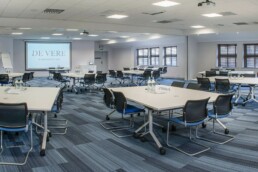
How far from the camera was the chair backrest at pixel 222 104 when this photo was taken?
13.6 ft

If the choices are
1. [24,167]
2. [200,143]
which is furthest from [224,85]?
[24,167]

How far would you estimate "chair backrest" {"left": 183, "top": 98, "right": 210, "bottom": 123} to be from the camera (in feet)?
12.1

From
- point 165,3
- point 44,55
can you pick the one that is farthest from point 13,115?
point 44,55

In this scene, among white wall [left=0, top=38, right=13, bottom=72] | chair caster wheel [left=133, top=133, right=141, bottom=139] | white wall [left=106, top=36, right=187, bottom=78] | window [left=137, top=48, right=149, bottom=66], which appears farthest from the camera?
window [left=137, top=48, right=149, bottom=66]

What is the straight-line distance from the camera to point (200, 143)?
4.13 m

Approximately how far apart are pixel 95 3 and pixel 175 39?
10.4 meters

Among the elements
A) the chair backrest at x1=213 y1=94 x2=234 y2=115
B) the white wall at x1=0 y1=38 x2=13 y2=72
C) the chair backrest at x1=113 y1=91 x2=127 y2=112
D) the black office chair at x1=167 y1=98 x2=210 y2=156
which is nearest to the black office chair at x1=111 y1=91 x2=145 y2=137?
the chair backrest at x1=113 y1=91 x2=127 y2=112

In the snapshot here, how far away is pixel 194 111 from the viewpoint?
376cm

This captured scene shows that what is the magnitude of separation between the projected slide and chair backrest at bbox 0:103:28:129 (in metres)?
15.4

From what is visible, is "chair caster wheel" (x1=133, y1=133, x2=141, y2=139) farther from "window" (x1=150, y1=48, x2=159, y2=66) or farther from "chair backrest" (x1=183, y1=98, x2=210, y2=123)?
"window" (x1=150, y1=48, x2=159, y2=66)

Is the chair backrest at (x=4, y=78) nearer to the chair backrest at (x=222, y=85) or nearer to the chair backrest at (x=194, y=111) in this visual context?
the chair backrest at (x=222, y=85)

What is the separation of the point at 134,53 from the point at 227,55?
301 inches

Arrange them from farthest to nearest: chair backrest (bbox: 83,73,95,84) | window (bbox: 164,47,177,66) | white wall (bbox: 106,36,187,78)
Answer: window (bbox: 164,47,177,66) → white wall (bbox: 106,36,187,78) → chair backrest (bbox: 83,73,95,84)

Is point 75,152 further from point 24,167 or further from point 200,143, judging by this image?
point 200,143
